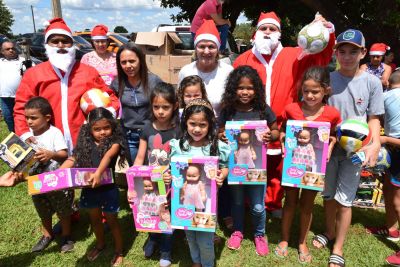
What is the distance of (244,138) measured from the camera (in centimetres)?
290

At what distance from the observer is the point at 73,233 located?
404 centimetres

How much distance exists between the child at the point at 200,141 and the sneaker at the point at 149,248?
75cm

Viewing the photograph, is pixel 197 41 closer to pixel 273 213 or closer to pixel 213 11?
pixel 273 213

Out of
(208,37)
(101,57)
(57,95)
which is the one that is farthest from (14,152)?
(101,57)

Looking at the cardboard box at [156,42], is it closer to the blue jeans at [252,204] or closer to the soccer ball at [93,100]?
the soccer ball at [93,100]

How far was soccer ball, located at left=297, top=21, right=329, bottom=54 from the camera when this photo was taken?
325 centimetres

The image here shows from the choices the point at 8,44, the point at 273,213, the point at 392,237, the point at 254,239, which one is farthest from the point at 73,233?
the point at 8,44

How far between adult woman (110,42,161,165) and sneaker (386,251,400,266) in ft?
9.59

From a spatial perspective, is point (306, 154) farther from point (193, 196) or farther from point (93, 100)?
point (93, 100)

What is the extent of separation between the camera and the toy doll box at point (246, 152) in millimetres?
2867

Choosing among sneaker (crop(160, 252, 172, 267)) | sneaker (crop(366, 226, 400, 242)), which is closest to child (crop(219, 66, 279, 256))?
sneaker (crop(160, 252, 172, 267))

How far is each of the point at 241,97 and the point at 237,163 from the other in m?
0.64

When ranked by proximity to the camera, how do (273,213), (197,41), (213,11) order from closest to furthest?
(197,41) < (273,213) < (213,11)

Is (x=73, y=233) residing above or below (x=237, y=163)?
below
